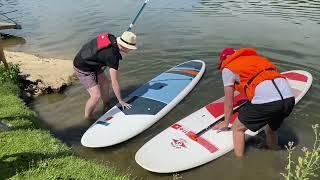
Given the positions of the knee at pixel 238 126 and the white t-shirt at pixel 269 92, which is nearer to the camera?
→ the white t-shirt at pixel 269 92

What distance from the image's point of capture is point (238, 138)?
275 inches

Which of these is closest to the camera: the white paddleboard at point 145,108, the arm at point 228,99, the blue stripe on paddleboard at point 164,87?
the arm at point 228,99

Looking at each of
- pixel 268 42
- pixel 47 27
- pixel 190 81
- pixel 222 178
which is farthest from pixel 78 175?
pixel 47 27

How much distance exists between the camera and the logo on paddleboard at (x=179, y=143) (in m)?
7.27

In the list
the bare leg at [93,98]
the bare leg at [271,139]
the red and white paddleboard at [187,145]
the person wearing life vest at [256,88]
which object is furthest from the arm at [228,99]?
the bare leg at [93,98]

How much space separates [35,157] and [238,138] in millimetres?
3403

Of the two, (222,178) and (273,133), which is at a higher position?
(273,133)

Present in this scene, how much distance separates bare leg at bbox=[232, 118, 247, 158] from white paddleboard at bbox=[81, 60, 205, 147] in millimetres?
2101

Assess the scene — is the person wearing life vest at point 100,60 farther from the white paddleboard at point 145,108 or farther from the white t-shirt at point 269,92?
the white t-shirt at point 269,92

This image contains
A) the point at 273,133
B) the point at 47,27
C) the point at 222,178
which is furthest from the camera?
the point at 47,27

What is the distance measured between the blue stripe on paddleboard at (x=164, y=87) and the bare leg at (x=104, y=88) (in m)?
0.64

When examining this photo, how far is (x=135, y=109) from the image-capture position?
8805 mm

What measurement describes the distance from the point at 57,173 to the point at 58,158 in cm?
63

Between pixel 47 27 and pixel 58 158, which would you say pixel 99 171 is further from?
pixel 47 27
